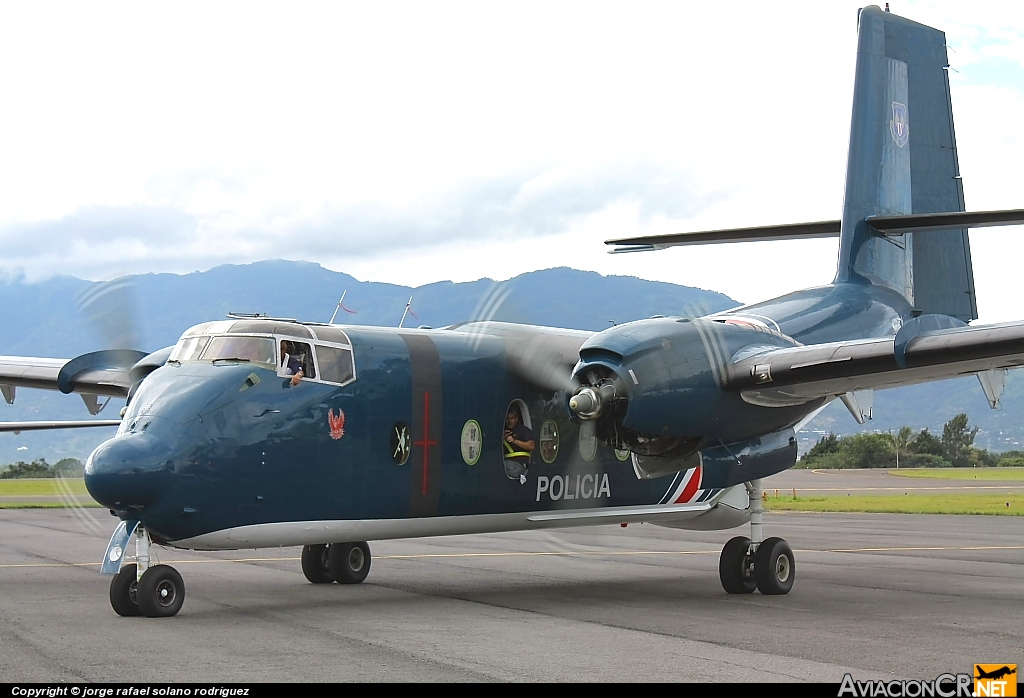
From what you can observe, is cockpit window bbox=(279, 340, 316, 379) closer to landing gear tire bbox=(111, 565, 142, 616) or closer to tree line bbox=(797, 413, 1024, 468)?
landing gear tire bbox=(111, 565, 142, 616)

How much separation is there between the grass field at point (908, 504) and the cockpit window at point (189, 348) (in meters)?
27.9

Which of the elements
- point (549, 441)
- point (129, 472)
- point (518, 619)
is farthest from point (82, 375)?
point (518, 619)

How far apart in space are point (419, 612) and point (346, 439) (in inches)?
79.4

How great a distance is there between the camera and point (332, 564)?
50.0 ft

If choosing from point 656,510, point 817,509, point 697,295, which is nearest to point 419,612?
point 656,510

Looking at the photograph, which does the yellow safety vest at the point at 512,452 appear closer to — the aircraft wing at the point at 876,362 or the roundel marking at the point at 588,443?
the roundel marking at the point at 588,443

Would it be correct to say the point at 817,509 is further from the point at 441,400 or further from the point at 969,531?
the point at 441,400

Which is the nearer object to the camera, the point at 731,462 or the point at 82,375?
the point at 731,462

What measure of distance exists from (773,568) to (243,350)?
729cm

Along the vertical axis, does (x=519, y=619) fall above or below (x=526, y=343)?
below

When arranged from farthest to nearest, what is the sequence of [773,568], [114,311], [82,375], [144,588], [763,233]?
[763,233], [82,375], [114,311], [773,568], [144,588]

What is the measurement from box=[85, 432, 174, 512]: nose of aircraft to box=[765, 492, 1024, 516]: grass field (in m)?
28.8

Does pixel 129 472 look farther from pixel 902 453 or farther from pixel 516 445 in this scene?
pixel 902 453

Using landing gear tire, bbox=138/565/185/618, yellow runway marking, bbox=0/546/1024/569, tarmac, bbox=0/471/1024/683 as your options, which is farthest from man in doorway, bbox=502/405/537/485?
yellow runway marking, bbox=0/546/1024/569
